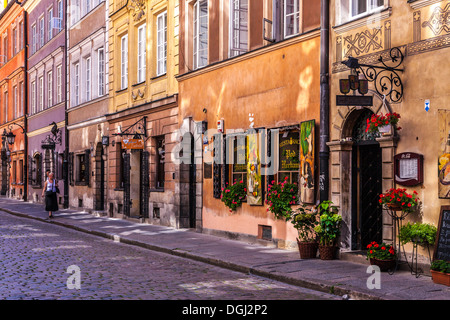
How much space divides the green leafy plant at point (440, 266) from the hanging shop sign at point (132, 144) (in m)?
12.1

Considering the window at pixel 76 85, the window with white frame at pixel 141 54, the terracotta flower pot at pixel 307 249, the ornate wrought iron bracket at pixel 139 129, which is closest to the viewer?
the terracotta flower pot at pixel 307 249

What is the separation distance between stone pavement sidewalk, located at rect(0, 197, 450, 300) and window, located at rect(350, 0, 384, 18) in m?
4.70

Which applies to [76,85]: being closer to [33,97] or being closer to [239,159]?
[33,97]

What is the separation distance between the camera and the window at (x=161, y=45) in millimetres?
19266

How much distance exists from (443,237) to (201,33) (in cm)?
1022

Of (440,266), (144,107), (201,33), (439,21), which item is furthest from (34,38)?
(440,266)

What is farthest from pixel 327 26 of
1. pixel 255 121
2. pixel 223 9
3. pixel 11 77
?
pixel 11 77

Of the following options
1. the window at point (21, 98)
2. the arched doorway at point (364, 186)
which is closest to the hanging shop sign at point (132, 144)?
the arched doorway at point (364, 186)

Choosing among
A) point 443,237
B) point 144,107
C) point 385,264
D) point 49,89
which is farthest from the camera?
point 49,89

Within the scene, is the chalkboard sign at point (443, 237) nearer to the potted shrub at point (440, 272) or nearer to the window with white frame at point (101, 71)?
the potted shrub at point (440, 272)

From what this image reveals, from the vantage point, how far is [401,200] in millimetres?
9617

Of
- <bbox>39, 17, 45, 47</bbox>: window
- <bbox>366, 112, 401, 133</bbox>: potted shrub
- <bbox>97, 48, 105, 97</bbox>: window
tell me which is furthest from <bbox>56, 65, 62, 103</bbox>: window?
<bbox>366, 112, 401, 133</bbox>: potted shrub

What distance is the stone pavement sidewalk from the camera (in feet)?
26.8

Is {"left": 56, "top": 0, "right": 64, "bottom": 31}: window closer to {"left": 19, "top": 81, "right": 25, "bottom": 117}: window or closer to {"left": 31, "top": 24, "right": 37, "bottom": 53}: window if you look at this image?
{"left": 31, "top": 24, "right": 37, "bottom": 53}: window
